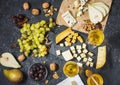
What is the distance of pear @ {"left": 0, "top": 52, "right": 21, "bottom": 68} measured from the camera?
165 centimetres

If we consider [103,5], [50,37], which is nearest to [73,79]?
[50,37]

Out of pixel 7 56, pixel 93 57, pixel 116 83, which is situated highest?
pixel 7 56

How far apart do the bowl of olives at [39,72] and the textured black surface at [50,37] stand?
0.02 meters

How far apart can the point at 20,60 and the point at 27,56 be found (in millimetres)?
32

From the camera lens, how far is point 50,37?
166cm

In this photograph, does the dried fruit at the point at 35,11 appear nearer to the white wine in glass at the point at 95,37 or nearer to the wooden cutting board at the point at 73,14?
the wooden cutting board at the point at 73,14

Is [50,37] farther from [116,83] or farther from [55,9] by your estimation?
[116,83]

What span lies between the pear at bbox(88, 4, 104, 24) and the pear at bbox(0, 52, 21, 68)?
0.34m

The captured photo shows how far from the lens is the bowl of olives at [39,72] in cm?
160

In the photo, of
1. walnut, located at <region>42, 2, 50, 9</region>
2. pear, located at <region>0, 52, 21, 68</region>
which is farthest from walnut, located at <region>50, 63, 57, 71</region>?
walnut, located at <region>42, 2, 50, 9</region>

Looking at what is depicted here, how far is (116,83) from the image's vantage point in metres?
1.58

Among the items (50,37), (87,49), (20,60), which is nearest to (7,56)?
(20,60)

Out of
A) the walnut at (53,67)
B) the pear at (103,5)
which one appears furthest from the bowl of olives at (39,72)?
the pear at (103,5)

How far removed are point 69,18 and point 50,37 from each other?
106 millimetres
